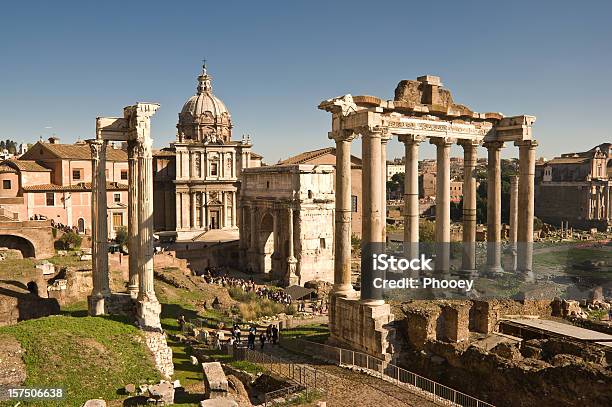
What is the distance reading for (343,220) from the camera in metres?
17.2

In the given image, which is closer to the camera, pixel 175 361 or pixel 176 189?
pixel 175 361

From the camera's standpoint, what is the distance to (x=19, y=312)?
2067 cm

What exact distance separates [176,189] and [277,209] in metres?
15.5

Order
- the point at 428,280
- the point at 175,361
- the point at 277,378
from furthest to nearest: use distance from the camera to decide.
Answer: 1. the point at 428,280
2. the point at 175,361
3. the point at 277,378

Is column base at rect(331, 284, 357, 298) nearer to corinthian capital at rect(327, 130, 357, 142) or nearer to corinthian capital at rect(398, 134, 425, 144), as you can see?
corinthian capital at rect(327, 130, 357, 142)

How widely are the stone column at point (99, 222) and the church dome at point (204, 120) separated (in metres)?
35.1

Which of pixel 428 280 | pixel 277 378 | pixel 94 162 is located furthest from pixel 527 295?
pixel 94 162

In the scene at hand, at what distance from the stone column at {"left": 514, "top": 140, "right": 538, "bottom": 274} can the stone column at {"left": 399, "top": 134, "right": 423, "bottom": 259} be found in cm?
432

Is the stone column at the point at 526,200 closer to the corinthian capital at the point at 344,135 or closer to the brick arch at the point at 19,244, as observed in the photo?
the corinthian capital at the point at 344,135

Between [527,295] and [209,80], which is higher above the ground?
[209,80]

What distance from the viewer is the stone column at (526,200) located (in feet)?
68.9

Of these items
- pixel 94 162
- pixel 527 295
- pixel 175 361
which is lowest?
pixel 175 361

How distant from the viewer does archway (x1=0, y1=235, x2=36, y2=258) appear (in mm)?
34031

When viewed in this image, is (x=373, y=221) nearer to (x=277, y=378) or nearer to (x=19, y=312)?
(x=277, y=378)
